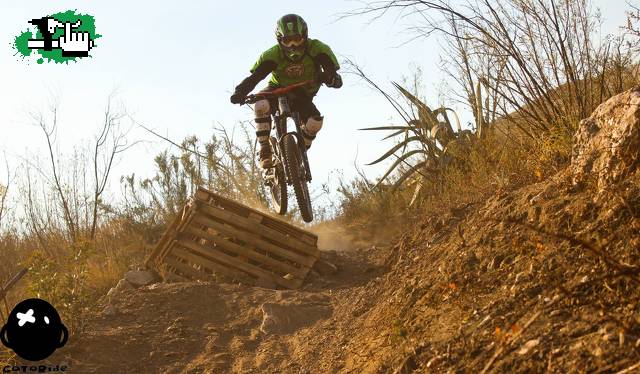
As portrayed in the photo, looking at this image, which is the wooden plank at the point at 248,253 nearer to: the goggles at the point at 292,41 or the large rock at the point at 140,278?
the large rock at the point at 140,278

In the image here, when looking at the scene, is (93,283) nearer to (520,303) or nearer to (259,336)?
(259,336)

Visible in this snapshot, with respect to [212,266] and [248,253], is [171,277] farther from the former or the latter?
[248,253]

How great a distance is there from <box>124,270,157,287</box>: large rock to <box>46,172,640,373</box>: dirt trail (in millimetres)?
694

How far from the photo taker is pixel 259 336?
6273 mm

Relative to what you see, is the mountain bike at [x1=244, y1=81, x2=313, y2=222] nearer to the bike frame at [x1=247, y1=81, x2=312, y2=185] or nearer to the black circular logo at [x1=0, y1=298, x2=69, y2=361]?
the bike frame at [x1=247, y1=81, x2=312, y2=185]

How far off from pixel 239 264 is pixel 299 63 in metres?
2.16

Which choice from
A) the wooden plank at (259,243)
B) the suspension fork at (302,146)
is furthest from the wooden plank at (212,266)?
the suspension fork at (302,146)

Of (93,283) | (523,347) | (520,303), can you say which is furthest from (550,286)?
(93,283)

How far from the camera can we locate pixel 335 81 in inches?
296

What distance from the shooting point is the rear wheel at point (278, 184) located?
7.81 m

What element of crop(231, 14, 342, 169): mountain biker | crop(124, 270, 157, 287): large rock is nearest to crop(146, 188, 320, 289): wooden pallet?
crop(124, 270, 157, 287): large rock

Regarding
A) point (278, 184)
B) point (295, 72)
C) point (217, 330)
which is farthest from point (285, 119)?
point (217, 330)

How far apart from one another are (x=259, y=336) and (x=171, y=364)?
2.42 feet

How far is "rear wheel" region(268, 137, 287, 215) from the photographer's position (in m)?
7.81
